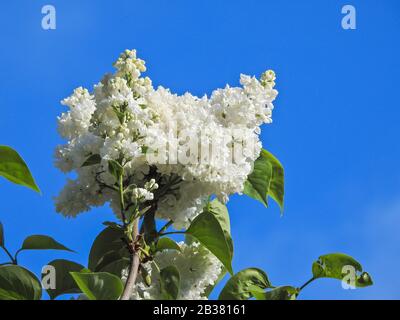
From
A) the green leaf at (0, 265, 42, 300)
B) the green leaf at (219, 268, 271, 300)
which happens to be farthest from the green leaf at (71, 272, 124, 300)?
the green leaf at (219, 268, 271, 300)

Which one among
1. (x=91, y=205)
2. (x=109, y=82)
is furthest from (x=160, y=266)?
(x=109, y=82)

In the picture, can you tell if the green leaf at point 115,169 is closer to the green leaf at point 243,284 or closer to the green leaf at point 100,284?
the green leaf at point 100,284

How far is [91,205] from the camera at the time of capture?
90.4 inches

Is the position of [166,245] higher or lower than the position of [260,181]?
lower

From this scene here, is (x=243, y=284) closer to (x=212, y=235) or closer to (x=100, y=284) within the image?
(x=212, y=235)

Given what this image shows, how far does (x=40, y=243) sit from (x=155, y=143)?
1.61ft

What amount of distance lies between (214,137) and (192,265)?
48cm

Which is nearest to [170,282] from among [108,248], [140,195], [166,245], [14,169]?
[166,245]

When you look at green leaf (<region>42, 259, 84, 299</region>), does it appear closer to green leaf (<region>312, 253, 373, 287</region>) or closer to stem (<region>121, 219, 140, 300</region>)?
stem (<region>121, 219, 140, 300</region>)

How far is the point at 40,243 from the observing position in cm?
231

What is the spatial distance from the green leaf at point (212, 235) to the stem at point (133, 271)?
0.62 ft

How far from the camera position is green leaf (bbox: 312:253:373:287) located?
2.33 metres

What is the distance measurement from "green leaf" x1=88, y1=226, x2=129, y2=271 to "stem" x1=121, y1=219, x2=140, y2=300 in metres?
0.12
